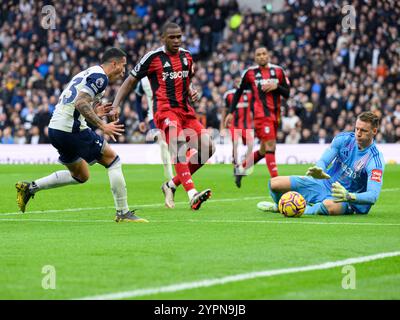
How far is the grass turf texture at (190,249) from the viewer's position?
643 cm

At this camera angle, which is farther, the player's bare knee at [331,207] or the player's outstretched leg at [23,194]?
the player's outstretched leg at [23,194]

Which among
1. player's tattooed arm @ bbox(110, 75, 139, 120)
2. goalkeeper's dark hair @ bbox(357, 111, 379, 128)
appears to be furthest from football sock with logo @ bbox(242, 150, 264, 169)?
goalkeeper's dark hair @ bbox(357, 111, 379, 128)

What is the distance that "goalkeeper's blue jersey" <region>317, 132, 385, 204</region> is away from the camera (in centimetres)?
1154

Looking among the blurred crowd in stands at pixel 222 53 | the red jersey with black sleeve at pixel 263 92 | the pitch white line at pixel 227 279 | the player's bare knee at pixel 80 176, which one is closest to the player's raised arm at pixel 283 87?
the red jersey with black sleeve at pixel 263 92

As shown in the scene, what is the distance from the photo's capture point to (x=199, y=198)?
41.7ft

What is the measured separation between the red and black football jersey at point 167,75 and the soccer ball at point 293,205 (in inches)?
104

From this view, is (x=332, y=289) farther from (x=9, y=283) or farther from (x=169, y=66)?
(x=169, y=66)

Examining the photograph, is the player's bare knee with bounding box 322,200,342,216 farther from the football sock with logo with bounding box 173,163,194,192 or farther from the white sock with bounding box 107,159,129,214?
the white sock with bounding box 107,159,129,214

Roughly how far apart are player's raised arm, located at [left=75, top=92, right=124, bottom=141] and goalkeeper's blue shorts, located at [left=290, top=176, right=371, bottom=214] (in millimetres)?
2633

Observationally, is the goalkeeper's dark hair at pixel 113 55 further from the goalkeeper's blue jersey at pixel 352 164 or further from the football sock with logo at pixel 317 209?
the football sock with logo at pixel 317 209

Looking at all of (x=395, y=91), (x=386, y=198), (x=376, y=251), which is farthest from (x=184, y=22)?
(x=376, y=251)

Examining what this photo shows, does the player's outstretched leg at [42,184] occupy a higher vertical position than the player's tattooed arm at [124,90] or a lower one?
lower

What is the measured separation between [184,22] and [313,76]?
6573 millimetres
